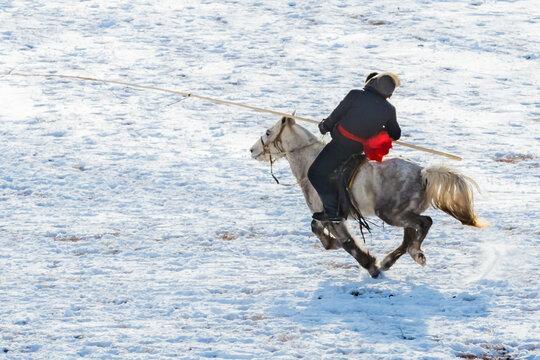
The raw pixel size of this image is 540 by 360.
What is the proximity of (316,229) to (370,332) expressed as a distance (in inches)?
74.2

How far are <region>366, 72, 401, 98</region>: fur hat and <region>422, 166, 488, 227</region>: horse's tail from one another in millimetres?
961

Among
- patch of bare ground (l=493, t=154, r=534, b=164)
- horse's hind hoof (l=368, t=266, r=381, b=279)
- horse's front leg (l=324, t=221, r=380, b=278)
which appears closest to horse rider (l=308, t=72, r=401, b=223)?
horse's front leg (l=324, t=221, r=380, b=278)

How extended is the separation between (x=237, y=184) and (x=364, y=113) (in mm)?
4721

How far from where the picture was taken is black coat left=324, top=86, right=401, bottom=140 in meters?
8.41

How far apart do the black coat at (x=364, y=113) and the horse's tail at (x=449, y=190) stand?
73cm

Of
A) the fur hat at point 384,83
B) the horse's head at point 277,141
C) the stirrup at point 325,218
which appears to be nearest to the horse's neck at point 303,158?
the horse's head at point 277,141

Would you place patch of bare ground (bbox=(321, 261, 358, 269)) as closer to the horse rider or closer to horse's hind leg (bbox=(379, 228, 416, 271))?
horse's hind leg (bbox=(379, 228, 416, 271))

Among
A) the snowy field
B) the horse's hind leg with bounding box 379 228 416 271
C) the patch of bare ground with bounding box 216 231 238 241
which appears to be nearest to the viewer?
the snowy field

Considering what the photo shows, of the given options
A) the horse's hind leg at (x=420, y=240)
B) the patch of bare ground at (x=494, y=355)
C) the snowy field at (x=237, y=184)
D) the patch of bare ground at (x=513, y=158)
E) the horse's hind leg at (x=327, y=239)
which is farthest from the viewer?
the patch of bare ground at (x=513, y=158)

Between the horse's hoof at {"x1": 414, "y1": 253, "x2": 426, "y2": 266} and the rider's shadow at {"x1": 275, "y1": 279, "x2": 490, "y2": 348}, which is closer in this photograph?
the rider's shadow at {"x1": 275, "y1": 279, "x2": 490, "y2": 348}

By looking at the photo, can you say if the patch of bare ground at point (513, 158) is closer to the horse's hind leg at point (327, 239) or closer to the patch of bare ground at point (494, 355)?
the horse's hind leg at point (327, 239)

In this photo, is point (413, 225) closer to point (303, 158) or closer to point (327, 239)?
point (327, 239)

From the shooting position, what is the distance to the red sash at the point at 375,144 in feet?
27.8

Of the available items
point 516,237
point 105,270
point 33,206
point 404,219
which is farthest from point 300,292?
point 33,206
